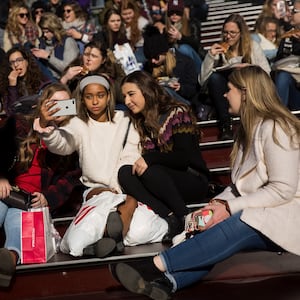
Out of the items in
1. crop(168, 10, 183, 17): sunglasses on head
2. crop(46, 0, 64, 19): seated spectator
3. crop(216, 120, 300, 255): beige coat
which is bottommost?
crop(216, 120, 300, 255): beige coat

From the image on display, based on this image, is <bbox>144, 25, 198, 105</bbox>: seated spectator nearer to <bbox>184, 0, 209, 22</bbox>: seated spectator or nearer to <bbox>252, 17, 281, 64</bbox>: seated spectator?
<bbox>252, 17, 281, 64</bbox>: seated spectator

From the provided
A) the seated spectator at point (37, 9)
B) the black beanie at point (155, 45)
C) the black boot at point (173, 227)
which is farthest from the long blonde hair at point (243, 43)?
the seated spectator at point (37, 9)

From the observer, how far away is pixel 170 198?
432 cm

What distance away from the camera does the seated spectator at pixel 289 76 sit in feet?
18.2

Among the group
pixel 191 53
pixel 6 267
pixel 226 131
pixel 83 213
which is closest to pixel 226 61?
pixel 191 53

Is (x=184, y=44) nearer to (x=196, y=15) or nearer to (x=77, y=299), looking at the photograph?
(x=196, y=15)

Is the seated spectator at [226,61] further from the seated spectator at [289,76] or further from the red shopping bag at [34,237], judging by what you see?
the red shopping bag at [34,237]

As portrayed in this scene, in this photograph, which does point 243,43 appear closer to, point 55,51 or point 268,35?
point 268,35

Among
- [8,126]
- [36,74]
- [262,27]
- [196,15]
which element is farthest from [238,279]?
[196,15]

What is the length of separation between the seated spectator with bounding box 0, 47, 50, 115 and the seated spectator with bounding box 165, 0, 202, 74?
1.12 metres

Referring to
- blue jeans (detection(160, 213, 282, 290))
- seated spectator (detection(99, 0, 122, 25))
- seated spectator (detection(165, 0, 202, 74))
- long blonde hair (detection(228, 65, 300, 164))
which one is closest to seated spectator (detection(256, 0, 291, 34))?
seated spectator (detection(165, 0, 202, 74))

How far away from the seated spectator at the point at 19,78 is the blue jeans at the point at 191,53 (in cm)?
111

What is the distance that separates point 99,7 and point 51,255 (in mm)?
5179

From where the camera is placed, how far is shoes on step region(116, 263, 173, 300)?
3543 mm
